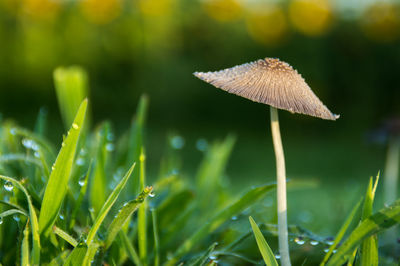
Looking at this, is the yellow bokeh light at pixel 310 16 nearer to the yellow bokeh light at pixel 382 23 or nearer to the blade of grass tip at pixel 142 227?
the yellow bokeh light at pixel 382 23

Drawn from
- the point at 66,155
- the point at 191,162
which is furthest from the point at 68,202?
the point at 191,162

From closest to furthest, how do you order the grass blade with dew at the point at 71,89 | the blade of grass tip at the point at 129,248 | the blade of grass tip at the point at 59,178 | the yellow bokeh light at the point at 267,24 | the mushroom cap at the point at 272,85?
the mushroom cap at the point at 272,85 < the blade of grass tip at the point at 59,178 < the blade of grass tip at the point at 129,248 < the grass blade with dew at the point at 71,89 < the yellow bokeh light at the point at 267,24

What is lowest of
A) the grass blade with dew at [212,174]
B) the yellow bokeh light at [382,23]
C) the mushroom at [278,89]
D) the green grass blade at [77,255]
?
the green grass blade at [77,255]

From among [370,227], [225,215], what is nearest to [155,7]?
[225,215]

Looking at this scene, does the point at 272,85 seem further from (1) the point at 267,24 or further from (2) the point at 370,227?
(1) the point at 267,24

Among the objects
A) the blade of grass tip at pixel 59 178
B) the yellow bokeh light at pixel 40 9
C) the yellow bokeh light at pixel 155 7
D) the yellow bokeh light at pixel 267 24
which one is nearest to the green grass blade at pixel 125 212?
the blade of grass tip at pixel 59 178

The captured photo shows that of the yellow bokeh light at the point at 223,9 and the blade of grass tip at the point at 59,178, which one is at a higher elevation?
the yellow bokeh light at the point at 223,9
